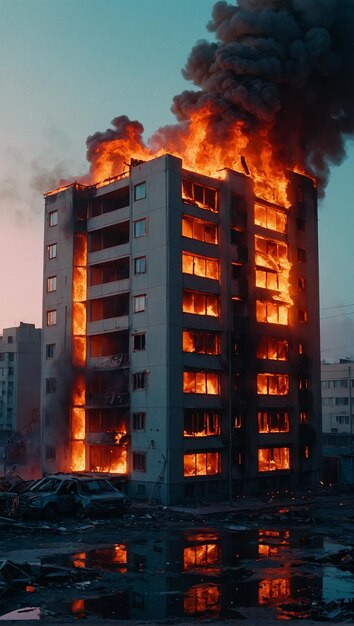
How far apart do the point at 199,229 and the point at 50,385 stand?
1493 cm

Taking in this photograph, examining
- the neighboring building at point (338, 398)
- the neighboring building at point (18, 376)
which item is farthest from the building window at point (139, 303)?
the neighboring building at point (18, 376)

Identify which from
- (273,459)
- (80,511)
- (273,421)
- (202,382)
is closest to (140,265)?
(202,382)

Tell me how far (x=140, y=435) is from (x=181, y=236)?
1199 centimetres

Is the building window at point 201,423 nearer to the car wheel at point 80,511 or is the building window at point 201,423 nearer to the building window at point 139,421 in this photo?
the building window at point 139,421

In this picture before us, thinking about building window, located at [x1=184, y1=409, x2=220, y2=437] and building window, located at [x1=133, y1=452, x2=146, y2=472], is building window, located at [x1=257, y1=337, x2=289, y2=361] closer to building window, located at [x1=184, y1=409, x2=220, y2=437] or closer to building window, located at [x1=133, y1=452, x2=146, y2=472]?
building window, located at [x1=184, y1=409, x2=220, y2=437]

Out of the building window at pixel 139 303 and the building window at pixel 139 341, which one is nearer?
the building window at pixel 139 341

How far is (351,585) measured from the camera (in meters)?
18.1

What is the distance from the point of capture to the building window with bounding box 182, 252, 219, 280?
43.7 meters

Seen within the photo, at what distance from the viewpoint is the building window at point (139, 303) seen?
143ft

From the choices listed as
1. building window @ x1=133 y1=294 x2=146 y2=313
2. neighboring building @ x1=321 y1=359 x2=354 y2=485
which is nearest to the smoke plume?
building window @ x1=133 y1=294 x2=146 y2=313

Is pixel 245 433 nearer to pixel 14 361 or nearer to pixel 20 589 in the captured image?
pixel 20 589

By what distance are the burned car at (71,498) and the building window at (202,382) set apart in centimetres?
1104

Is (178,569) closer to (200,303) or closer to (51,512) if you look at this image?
(51,512)

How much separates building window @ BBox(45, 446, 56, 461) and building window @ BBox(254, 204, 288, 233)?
20487mm
